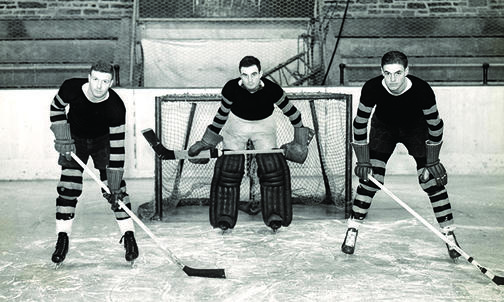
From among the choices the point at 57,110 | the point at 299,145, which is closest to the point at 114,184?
the point at 57,110

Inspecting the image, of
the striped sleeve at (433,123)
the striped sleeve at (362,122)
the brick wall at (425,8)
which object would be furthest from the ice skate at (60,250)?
the brick wall at (425,8)

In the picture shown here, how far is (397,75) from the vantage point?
11.1ft

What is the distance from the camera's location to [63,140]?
3391mm

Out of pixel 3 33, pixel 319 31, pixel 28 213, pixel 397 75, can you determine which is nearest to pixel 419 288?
pixel 397 75

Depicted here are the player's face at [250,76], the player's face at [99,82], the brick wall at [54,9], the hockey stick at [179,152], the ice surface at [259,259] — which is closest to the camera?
the ice surface at [259,259]

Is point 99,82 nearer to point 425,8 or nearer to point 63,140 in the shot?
point 63,140

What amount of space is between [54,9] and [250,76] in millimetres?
5724

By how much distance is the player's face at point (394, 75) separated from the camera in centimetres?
339

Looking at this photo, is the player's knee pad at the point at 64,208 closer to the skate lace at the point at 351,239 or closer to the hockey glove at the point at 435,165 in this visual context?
the skate lace at the point at 351,239

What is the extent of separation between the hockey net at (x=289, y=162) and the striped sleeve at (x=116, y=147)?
1375 millimetres

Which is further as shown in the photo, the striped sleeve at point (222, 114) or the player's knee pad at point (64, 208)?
the striped sleeve at point (222, 114)

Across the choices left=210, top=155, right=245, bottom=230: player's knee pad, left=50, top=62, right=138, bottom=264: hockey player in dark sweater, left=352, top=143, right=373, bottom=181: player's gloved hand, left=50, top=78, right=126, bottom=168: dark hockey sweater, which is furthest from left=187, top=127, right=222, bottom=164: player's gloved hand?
left=352, top=143, right=373, bottom=181: player's gloved hand

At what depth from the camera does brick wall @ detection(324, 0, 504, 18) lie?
914 centimetres

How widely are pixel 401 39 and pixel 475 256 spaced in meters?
5.37
